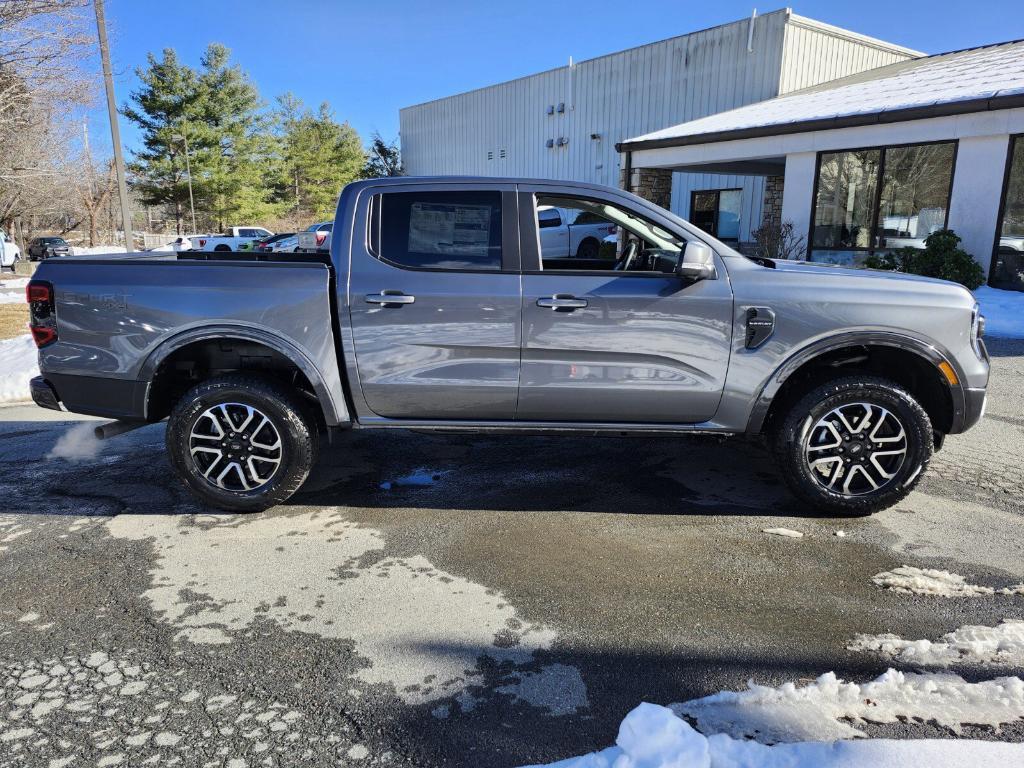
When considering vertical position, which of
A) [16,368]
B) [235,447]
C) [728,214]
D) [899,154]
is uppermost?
[899,154]

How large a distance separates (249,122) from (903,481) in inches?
2054

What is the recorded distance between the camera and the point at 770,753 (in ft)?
7.23

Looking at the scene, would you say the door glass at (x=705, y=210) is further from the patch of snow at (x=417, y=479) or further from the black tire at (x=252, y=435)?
the black tire at (x=252, y=435)

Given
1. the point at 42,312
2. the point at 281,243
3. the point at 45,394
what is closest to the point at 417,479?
the point at 45,394

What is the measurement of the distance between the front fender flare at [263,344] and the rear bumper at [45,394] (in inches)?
21.5

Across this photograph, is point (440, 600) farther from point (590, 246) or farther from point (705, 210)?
point (705, 210)

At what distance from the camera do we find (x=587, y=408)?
410cm

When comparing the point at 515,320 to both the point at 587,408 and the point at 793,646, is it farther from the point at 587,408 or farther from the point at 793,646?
the point at 793,646

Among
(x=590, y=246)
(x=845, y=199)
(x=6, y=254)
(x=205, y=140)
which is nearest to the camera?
(x=845, y=199)

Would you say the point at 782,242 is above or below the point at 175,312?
above

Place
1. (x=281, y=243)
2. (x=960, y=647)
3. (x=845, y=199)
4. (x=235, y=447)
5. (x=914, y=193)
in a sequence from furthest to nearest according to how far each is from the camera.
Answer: (x=281, y=243)
(x=845, y=199)
(x=914, y=193)
(x=235, y=447)
(x=960, y=647)

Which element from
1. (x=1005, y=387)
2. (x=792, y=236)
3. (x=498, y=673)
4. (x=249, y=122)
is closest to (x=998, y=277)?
(x=792, y=236)

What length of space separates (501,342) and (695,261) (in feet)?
3.67

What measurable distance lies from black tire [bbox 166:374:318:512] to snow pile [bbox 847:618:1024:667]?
2961 millimetres
